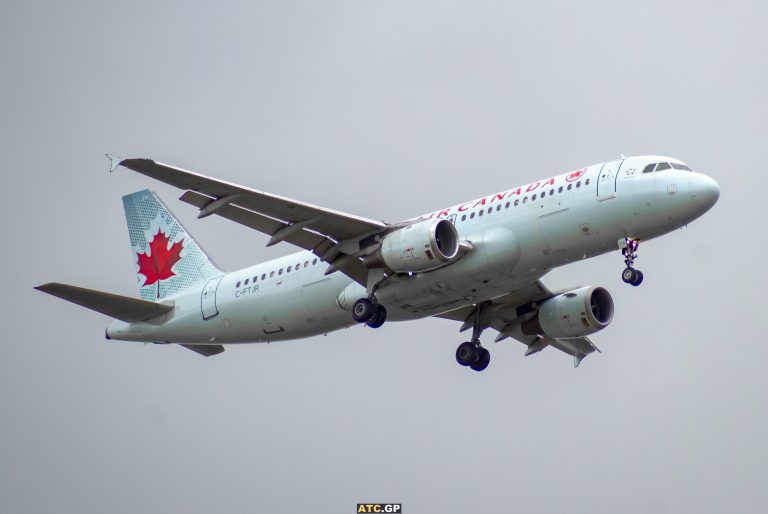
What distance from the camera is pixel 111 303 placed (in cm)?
4662

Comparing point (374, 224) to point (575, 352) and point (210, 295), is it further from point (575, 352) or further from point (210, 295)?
point (575, 352)

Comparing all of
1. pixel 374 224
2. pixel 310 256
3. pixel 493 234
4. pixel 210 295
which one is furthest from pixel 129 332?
pixel 493 234

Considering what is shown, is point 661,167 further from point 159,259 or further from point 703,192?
point 159,259

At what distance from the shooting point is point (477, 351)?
47875 mm

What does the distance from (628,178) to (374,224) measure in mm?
8430

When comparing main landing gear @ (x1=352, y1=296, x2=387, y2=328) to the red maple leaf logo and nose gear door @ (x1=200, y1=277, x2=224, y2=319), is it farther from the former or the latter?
the red maple leaf logo

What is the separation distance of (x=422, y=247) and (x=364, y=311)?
3290mm

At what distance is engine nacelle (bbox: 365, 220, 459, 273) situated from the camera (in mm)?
41125

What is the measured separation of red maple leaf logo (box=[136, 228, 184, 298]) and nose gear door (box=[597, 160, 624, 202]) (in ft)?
59.3

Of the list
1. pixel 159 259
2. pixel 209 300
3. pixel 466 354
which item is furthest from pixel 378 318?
pixel 159 259

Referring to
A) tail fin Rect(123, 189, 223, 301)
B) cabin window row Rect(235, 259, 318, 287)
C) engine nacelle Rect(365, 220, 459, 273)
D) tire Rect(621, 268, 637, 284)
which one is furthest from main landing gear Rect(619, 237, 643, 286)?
tail fin Rect(123, 189, 223, 301)

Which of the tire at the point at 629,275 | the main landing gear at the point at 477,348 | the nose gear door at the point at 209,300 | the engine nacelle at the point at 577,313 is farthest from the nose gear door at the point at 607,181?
the nose gear door at the point at 209,300

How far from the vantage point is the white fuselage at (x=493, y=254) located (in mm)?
39969

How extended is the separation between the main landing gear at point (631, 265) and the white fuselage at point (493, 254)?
0.28 metres
